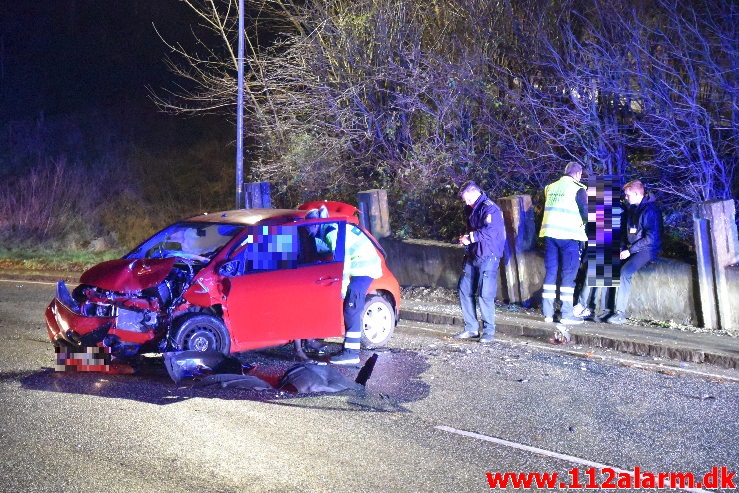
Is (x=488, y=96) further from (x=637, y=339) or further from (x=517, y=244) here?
(x=637, y=339)

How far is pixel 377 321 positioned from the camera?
1014 cm

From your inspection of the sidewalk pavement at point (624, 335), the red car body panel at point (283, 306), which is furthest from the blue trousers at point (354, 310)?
the sidewalk pavement at point (624, 335)

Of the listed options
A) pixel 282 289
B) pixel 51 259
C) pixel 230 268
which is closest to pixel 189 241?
pixel 230 268

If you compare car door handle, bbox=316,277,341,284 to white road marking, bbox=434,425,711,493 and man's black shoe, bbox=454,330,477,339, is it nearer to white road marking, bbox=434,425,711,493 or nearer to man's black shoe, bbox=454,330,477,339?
man's black shoe, bbox=454,330,477,339

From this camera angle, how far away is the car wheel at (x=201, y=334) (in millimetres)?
8531

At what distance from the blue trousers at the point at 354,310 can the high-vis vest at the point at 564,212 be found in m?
3.19

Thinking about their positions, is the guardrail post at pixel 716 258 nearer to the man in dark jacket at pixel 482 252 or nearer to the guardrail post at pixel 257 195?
the man in dark jacket at pixel 482 252

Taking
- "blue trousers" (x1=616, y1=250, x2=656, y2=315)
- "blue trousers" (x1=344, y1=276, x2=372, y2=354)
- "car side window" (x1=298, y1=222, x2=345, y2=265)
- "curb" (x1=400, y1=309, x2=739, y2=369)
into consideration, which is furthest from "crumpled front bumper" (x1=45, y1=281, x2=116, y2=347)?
"blue trousers" (x1=616, y1=250, x2=656, y2=315)

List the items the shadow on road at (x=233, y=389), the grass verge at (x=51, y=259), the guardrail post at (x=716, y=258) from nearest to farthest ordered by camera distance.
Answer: the shadow on road at (x=233, y=389) < the guardrail post at (x=716, y=258) < the grass verge at (x=51, y=259)

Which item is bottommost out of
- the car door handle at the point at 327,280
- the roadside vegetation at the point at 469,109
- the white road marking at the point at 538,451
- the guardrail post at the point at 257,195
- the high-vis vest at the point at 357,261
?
the white road marking at the point at 538,451

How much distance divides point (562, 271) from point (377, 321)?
9.31 ft

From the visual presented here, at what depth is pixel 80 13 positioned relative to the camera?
4747 centimetres

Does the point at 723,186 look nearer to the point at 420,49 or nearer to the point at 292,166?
the point at 420,49

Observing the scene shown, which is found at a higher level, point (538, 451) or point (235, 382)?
point (235, 382)
